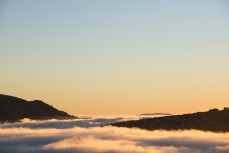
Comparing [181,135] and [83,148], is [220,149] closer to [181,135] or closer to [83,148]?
[181,135]

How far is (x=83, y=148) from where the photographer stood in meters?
154

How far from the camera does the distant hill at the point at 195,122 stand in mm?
132250

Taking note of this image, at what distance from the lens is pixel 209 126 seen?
133000 mm

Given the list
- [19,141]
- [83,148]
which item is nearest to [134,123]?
[83,148]

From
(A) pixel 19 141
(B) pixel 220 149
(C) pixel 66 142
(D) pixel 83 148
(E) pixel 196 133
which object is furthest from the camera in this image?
(A) pixel 19 141

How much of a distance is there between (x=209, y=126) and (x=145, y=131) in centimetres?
2510

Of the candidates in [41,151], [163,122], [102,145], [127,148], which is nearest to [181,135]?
[163,122]

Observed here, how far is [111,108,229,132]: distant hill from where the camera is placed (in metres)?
132

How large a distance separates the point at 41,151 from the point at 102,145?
64.1ft

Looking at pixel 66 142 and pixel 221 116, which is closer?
pixel 221 116

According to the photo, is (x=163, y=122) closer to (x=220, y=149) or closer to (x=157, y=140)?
(x=157, y=140)

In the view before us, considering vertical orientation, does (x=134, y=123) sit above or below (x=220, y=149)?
above

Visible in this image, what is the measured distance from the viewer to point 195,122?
450 feet

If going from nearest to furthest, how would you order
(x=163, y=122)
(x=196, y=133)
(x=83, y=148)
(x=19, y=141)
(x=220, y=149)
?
(x=220, y=149) → (x=196, y=133) → (x=163, y=122) → (x=83, y=148) → (x=19, y=141)
